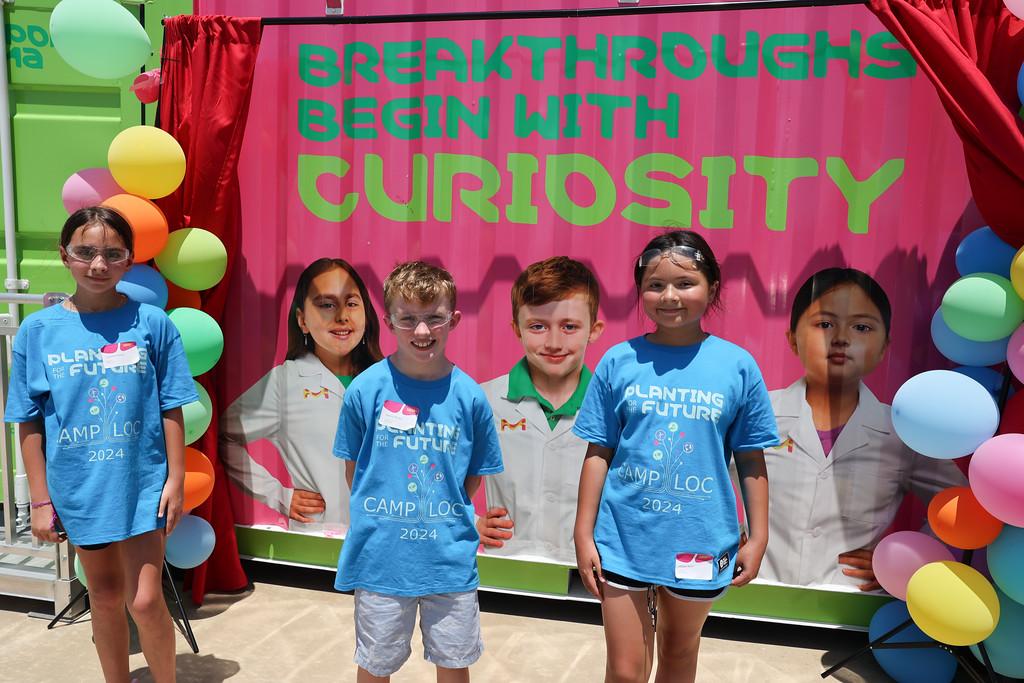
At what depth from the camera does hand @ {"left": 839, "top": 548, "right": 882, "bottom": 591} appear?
3.42 meters

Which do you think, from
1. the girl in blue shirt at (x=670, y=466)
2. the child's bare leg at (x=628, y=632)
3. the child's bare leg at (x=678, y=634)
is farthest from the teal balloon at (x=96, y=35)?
the child's bare leg at (x=678, y=634)

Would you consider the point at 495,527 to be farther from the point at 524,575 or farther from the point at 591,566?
the point at 591,566

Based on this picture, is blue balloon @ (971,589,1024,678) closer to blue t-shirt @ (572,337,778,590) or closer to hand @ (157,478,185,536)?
blue t-shirt @ (572,337,778,590)

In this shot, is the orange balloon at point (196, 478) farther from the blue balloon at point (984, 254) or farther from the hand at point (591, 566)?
the blue balloon at point (984, 254)

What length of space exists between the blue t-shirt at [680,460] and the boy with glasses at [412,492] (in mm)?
424

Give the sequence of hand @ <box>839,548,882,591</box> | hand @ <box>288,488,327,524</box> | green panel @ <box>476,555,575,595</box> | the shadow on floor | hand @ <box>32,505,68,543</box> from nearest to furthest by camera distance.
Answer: hand @ <box>32,505,68,543</box>
the shadow on floor
hand @ <box>839,548,882,591</box>
green panel @ <box>476,555,575,595</box>
hand @ <box>288,488,327,524</box>

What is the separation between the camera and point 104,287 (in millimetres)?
2518

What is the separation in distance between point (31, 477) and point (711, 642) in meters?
2.66

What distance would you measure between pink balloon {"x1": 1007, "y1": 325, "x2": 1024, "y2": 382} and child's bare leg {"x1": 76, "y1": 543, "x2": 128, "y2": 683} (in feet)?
9.78

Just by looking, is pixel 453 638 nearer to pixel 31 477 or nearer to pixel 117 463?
pixel 117 463

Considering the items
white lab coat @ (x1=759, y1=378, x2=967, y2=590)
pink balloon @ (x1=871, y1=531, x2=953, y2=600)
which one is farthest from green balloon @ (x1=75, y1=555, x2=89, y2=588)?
pink balloon @ (x1=871, y1=531, x2=953, y2=600)

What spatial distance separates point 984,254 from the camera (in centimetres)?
292

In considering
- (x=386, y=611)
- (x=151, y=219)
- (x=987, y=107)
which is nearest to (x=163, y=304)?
(x=151, y=219)

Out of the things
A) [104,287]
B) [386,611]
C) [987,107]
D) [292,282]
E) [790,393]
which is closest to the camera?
[386,611]
